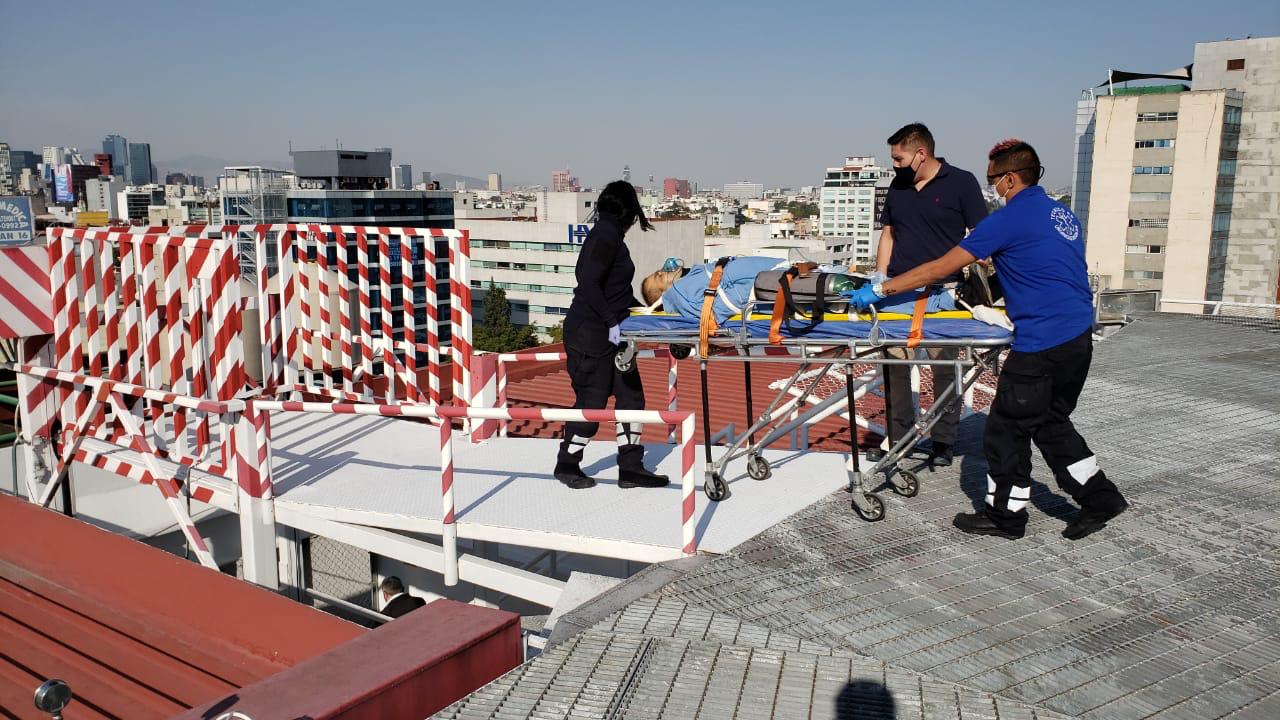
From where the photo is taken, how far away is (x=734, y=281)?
17.7ft

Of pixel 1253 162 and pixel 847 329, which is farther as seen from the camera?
pixel 1253 162

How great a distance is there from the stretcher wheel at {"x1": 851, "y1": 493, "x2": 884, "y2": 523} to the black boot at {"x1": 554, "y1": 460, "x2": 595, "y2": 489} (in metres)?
1.75

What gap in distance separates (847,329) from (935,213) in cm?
119

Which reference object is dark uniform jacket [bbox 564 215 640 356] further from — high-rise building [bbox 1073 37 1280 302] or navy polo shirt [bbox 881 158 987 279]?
high-rise building [bbox 1073 37 1280 302]

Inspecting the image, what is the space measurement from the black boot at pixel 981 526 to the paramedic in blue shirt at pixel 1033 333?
0.01 metres

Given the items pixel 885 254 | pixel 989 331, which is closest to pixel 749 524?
pixel 989 331

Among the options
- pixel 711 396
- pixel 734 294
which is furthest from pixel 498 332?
pixel 734 294

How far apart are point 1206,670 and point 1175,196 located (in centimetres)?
8437

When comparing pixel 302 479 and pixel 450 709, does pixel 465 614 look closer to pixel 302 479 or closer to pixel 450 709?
pixel 450 709

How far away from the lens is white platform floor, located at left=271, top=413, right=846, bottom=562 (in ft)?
17.0

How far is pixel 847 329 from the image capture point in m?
5.10

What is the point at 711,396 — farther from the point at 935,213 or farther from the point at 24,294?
the point at 24,294

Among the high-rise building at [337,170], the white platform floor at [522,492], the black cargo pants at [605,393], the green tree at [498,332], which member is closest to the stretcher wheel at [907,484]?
the white platform floor at [522,492]

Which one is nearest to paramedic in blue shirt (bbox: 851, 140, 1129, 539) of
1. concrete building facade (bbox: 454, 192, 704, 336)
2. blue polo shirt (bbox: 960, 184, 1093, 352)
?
blue polo shirt (bbox: 960, 184, 1093, 352)
